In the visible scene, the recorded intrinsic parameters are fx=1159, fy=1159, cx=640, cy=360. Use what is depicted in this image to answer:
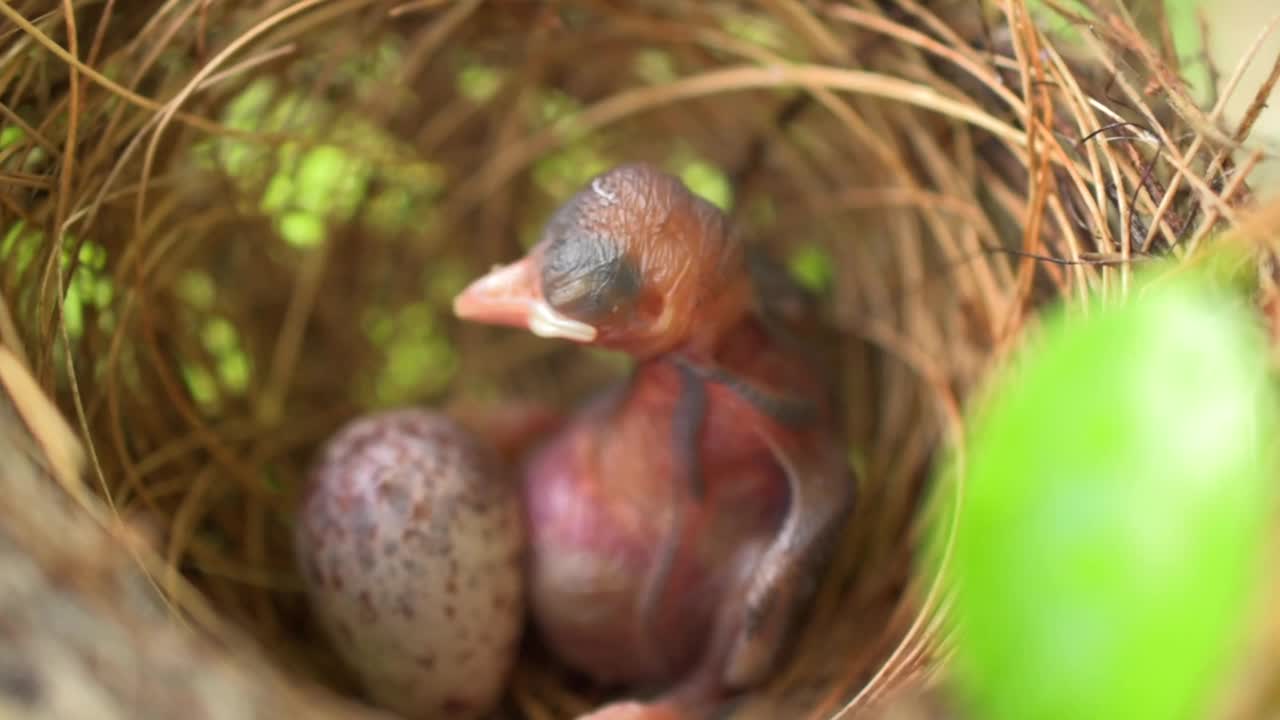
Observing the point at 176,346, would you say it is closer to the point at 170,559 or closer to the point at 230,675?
the point at 170,559

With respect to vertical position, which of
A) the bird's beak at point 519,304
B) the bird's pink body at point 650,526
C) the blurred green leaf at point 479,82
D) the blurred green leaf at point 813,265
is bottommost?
the bird's pink body at point 650,526

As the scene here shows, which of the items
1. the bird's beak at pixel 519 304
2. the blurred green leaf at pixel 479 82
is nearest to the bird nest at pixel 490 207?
the blurred green leaf at pixel 479 82

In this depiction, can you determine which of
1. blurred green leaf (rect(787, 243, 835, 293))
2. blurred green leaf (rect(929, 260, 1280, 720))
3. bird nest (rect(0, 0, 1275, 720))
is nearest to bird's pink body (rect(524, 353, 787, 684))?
bird nest (rect(0, 0, 1275, 720))

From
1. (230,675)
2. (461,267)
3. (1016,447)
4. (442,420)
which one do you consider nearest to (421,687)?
(442,420)

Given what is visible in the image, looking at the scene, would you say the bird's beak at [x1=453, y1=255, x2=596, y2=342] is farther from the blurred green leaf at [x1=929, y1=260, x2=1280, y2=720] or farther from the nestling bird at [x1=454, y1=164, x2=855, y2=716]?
the blurred green leaf at [x1=929, y1=260, x2=1280, y2=720]

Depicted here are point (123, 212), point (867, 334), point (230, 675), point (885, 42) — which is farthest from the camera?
point (867, 334)

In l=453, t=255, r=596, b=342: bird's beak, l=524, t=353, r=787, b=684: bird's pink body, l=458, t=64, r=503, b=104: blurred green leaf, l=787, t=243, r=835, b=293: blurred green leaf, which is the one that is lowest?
l=524, t=353, r=787, b=684: bird's pink body

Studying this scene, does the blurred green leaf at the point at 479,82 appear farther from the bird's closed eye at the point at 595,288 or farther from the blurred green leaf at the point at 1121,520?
the blurred green leaf at the point at 1121,520
